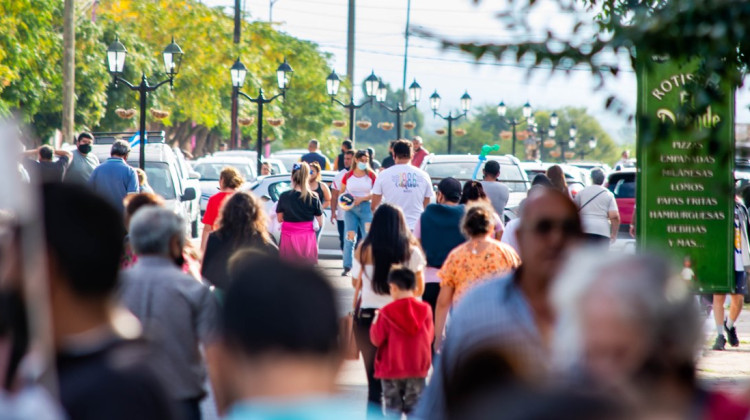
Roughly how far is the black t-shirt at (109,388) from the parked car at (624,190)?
56.3 feet

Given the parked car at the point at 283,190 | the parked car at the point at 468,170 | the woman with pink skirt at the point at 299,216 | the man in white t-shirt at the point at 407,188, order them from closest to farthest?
1. the man in white t-shirt at the point at 407,188
2. the woman with pink skirt at the point at 299,216
3. the parked car at the point at 283,190
4. the parked car at the point at 468,170

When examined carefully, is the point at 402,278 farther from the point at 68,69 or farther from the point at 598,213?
the point at 68,69

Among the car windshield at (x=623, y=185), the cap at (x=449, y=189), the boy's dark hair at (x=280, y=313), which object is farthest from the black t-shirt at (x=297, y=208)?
the boy's dark hair at (x=280, y=313)

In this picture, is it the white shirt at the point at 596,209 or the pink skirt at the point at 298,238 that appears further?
the pink skirt at the point at 298,238

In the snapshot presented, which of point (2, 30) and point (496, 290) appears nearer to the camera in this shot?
point (496, 290)

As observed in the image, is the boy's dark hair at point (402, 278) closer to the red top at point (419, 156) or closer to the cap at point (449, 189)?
the cap at point (449, 189)

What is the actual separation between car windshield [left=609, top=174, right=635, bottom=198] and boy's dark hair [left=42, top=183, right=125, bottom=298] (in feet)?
59.0

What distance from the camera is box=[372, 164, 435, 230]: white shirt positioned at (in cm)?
1340

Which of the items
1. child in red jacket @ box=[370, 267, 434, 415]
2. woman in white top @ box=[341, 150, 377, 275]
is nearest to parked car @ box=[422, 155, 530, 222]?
woman in white top @ box=[341, 150, 377, 275]

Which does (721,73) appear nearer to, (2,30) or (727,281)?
(727,281)

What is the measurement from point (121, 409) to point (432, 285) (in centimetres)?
680

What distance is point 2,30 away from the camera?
100 ft

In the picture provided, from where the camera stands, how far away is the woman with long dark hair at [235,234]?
800 cm

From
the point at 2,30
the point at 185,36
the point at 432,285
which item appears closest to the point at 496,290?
the point at 432,285
